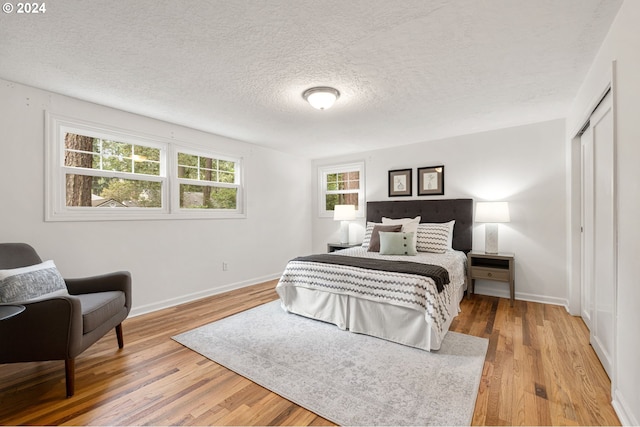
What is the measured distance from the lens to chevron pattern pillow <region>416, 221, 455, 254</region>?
12.3 ft

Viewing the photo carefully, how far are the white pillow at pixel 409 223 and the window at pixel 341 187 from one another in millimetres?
860

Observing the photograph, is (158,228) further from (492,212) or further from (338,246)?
(492,212)

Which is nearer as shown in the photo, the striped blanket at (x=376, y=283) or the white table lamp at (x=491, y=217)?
the striped blanket at (x=376, y=283)

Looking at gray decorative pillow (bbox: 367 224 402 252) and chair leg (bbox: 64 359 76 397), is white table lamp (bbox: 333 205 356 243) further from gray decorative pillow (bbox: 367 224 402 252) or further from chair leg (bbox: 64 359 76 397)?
chair leg (bbox: 64 359 76 397)

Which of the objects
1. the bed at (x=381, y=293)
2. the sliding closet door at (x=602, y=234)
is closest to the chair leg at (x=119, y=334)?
the bed at (x=381, y=293)

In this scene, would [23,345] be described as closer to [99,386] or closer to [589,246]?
[99,386]

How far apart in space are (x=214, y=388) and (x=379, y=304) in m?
1.49

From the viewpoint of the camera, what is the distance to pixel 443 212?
423cm

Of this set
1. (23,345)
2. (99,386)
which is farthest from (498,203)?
(23,345)

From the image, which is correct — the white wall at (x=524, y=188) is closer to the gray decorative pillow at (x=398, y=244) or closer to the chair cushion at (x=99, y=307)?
the gray decorative pillow at (x=398, y=244)

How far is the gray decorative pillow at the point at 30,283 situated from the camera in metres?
1.93

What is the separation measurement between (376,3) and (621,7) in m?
1.38

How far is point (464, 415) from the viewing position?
1624 millimetres

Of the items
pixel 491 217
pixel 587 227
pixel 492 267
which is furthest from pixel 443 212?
pixel 587 227
